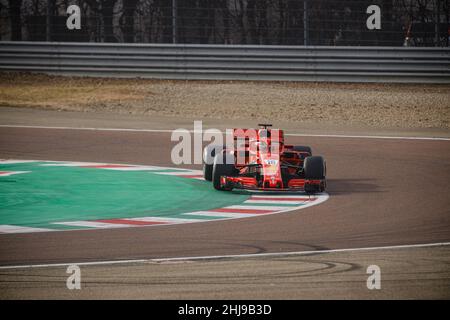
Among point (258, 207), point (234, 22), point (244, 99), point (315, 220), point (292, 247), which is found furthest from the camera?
point (234, 22)

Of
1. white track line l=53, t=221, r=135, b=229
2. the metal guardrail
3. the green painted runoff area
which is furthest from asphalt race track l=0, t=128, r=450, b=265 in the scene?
the metal guardrail

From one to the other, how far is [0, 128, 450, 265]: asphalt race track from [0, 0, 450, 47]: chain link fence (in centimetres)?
816

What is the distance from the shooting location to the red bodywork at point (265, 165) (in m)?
13.3

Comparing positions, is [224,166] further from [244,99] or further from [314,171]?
[244,99]

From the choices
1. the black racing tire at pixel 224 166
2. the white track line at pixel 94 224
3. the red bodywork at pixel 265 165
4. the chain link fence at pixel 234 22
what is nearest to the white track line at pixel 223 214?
the white track line at pixel 94 224

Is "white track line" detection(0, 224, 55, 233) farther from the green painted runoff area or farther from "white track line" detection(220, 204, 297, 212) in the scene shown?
"white track line" detection(220, 204, 297, 212)

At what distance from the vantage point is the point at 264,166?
1338 cm

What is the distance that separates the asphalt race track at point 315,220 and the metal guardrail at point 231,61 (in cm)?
770

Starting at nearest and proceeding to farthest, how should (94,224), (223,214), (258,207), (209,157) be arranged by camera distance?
(94,224), (223,214), (258,207), (209,157)

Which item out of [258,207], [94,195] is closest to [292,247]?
[258,207]

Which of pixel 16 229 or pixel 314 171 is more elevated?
pixel 314 171

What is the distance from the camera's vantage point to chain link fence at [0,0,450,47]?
85.3ft

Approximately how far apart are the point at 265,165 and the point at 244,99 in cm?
1096

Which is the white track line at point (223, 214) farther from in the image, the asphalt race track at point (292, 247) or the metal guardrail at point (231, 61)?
the metal guardrail at point (231, 61)
